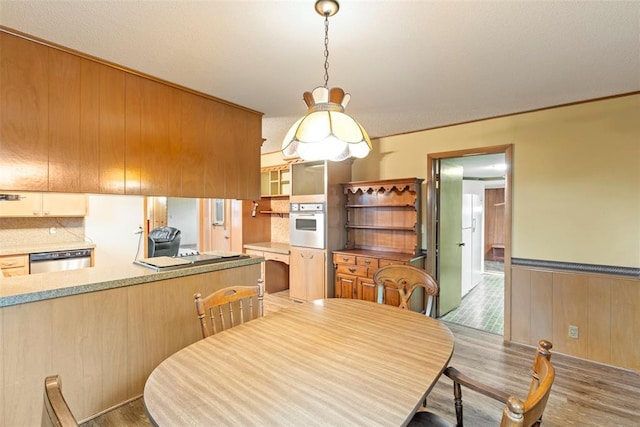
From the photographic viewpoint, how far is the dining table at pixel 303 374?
3.16ft

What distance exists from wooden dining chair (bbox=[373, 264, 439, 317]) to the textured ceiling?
148cm

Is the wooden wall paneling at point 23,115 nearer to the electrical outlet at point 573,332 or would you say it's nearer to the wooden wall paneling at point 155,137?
the wooden wall paneling at point 155,137

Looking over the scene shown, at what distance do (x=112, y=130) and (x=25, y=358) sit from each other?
1.52 meters

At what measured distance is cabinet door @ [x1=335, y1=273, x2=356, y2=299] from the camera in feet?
13.2


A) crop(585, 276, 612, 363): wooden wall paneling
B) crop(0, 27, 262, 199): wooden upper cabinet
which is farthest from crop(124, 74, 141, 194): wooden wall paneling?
crop(585, 276, 612, 363): wooden wall paneling

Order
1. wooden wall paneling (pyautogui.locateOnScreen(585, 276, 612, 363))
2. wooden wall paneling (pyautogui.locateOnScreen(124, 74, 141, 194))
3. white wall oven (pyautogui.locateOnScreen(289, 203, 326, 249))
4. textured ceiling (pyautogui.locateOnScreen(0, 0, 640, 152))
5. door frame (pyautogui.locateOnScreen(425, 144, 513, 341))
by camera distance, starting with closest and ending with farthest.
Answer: textured ceiling (pyautogui.locateOnScreen(0, 0, 640, 152)) < wooden wall paneling (pyautogui.locateOnScreen(124, 74, 141, 194)) < wooden wall paneling (pyautogui.locateOnScreen(585, 276, 612, 363)) < door frame (pyautogui.locateOnScreen(425, 144, 513, 341)) < white wall oven (pyautogui.locateOnScreen(289, 203, 326, 249))

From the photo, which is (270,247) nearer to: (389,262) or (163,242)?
(163,242)

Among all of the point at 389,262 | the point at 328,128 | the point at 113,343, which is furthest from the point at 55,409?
the point at 389,262

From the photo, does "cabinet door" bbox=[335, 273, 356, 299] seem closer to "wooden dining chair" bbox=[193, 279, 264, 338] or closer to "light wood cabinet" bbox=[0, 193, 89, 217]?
"wooden dining chair" bbox=[193, 279, 264, 338]

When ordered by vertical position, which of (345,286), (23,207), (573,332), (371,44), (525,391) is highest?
(371,44)

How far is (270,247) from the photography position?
5.05 meters

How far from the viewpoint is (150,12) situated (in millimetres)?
1620

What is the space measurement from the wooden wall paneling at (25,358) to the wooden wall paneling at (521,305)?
3942mm

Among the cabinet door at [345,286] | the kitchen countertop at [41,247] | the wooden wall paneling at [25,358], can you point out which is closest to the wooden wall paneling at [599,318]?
the cabinet door at [345,286]
